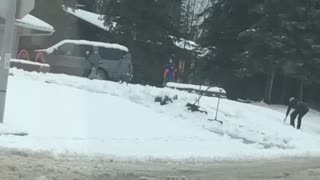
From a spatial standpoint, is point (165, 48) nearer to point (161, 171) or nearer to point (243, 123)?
point (243, 123)

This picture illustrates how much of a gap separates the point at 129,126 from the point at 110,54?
12.6 m

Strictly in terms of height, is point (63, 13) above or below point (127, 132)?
above

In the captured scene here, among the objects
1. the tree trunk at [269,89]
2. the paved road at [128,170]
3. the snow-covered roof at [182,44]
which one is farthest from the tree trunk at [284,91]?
the paved road at [128,170]

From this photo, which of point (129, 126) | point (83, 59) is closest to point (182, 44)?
point (83, 59)

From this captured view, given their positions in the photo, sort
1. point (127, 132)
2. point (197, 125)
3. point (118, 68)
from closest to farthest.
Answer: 1. point (127, 132)
2. point (197, 125)
3. point (118, 68)

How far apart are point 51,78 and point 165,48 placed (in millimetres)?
17128

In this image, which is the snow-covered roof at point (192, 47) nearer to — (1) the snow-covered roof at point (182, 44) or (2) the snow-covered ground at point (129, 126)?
(1) the snow-covered roof at point (182, 44)

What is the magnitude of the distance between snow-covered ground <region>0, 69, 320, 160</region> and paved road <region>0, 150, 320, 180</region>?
0.69 m

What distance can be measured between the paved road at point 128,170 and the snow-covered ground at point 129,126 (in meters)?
0.69

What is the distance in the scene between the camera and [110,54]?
28.6m

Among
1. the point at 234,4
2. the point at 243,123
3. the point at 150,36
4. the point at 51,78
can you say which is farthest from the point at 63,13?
the point at 243,123

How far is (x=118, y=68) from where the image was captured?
27406 millimetres

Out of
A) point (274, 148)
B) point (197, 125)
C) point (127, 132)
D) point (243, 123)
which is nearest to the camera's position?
point (127, 132)

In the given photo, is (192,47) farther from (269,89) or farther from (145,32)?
(269,89)
